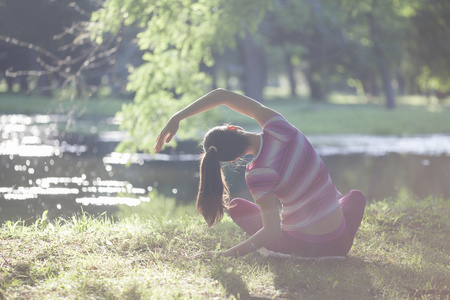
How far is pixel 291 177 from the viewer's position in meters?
4.22

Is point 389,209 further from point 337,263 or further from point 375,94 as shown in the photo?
point 375,94

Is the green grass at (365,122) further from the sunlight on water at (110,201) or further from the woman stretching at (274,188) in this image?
the woman stretching at (274,188)

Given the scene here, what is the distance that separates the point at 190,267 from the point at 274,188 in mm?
969

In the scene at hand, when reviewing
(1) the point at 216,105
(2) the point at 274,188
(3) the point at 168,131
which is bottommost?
(2) the point at 274,188

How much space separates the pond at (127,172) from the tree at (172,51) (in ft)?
2.74

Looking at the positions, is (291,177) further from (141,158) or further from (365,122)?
(365,122)

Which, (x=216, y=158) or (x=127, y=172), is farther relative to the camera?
(x=127, y=172)

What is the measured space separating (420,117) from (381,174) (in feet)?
52.4

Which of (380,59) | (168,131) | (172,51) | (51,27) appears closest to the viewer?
(168,131)

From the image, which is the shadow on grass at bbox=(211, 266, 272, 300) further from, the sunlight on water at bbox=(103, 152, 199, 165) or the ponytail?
the sunlight on water at bbox=(103, 152, 199, 165)

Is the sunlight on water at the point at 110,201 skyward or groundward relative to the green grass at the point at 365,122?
groundward

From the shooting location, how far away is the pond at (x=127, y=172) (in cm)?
854

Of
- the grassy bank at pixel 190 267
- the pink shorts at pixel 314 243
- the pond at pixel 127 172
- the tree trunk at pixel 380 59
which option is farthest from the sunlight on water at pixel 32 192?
the tree trunk at pixel 380 59

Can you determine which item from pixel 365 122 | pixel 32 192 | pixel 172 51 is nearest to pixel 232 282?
pixel 32 192
